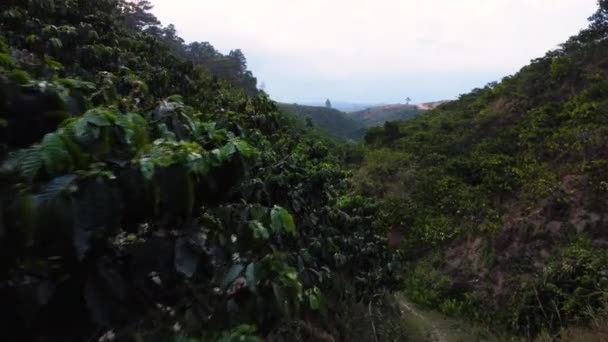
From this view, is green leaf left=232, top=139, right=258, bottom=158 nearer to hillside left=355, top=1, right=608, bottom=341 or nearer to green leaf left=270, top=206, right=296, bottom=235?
green leaf left=270, top=206, right=296, bottom=235

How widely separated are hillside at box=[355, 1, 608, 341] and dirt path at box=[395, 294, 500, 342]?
0.81ft

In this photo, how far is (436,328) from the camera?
749 centimetres

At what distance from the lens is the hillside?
7344 mm

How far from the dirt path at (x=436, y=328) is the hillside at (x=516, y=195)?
245 mm

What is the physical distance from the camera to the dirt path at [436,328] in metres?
6.75

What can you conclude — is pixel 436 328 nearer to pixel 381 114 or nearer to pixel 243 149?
pixel 243 149

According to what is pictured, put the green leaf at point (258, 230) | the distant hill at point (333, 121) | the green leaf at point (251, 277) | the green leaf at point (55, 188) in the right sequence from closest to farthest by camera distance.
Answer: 1. the green leaf at point (55, 188)
2. the green leaf at point (251, 277)
3. the green leaf at point (258, 230)
4. the distant hill at point (333, 121)

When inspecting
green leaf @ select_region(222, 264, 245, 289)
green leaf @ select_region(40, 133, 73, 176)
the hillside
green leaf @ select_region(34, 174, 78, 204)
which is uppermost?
green leaf @ select_region(40, 133, 73, 176)

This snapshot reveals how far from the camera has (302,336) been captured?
3.87 meters

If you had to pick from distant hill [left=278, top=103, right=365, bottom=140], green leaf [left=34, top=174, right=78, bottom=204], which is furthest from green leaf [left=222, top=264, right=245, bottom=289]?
distant hill [left=278, top=103, right=365, bottom=140]

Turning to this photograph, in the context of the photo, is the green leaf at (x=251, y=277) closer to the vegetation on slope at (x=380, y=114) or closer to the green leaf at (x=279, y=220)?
the green leaf at (x=279, y=220)

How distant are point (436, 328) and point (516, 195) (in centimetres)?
393

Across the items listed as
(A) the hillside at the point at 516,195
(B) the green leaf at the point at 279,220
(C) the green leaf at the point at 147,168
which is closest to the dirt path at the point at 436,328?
(A) the hillside at the point at 516,195

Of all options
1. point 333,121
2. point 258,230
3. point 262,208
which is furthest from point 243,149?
point 333,121
